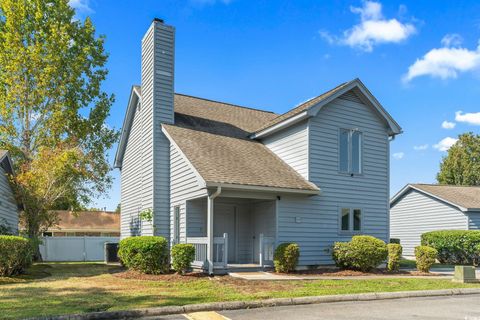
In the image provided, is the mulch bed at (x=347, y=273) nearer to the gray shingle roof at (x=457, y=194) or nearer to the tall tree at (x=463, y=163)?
the gray shingle roof at (x=457, y=194)

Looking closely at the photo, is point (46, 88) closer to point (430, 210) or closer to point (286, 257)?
point (286, 257)

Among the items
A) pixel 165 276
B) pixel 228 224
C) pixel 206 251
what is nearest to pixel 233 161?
pixel 228 224

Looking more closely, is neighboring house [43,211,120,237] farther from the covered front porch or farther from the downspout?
the downspout

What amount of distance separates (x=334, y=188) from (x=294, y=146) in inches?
90.3

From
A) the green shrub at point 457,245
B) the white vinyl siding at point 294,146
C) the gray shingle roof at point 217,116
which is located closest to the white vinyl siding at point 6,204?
the gray shingle roof at point 217,116

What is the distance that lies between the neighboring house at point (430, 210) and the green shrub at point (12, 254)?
75.6 feet

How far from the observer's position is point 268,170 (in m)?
17.5

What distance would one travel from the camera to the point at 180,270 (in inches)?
592

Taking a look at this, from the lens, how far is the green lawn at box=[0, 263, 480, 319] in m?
9.57

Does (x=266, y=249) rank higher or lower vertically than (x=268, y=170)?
lower

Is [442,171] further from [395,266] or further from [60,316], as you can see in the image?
[60,316]

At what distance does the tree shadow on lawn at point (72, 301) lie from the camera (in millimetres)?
8961

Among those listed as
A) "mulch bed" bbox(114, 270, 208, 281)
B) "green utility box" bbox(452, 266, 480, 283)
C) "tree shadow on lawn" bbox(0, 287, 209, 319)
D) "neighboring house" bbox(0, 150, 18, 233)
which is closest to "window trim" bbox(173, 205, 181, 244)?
"mulch bed" bbox(114, 270, 208, 281)

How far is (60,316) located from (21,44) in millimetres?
21946
